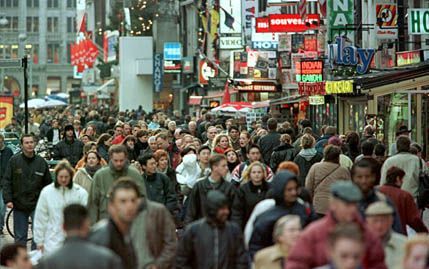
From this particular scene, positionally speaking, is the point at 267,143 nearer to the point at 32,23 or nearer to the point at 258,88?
the point at 258,88

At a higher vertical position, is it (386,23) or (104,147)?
(386,23)

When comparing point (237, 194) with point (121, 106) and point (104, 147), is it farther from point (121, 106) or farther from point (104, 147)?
point (121, 106)

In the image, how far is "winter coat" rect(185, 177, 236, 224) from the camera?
14.6 metres

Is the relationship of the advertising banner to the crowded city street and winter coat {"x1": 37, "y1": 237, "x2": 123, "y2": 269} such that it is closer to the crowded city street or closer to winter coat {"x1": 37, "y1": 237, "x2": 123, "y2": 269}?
the crowded city street

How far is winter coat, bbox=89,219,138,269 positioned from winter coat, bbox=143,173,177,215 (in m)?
5.78

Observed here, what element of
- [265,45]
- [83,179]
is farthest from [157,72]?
[83,179]

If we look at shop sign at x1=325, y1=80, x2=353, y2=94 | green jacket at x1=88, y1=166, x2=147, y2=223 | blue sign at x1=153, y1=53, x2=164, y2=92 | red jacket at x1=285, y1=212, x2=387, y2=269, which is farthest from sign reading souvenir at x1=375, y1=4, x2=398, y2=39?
blue sign at x1=153, y1=53, x2=164, y2=92

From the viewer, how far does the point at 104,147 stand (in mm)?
23719

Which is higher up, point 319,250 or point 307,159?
point 307,159

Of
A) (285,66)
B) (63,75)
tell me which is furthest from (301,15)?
(63,75)

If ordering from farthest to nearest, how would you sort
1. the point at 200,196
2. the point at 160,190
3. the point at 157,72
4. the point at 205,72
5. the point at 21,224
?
the point at 157,72 → the point at 205,72 → the point at 21,224 → the point at 160,190 → the point at 200,196

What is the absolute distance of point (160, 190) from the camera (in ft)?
54.4

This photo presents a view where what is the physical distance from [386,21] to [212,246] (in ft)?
78.4

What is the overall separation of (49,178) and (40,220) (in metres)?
3.53
